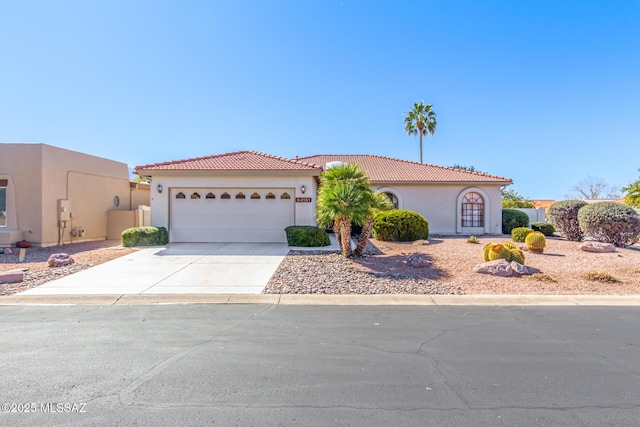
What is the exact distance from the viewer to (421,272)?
Result: 10.1 metres

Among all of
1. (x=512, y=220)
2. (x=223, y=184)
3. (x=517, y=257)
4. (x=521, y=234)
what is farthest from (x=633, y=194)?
(x=223, y=184)

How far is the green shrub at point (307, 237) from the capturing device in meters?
14.4

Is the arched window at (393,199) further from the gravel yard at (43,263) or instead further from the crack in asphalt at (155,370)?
the crack in asphalt at (155,370)

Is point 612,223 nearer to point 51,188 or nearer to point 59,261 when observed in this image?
point 59,261

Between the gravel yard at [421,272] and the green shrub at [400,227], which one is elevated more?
the green shrub at [400,227]

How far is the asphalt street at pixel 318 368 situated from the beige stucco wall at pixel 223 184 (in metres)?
9.37

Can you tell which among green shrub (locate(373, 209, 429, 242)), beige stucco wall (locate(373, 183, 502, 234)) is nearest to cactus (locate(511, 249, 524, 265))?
green shrub (locate(373, 209, 429, 242))

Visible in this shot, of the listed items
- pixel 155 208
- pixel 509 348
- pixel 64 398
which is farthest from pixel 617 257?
pixel 155 208

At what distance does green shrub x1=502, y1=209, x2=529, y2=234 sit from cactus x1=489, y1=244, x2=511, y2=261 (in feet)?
40.0

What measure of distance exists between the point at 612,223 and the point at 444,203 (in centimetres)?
853

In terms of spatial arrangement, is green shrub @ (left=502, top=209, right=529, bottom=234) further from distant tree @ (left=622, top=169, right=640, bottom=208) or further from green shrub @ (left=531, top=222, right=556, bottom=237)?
distant tree @ (left=622, top=169, right=640, bottom=208)

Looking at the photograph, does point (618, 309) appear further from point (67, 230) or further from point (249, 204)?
point (67, 230)

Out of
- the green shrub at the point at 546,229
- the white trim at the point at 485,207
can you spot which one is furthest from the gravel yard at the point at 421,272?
the white trim at the point at 485,207

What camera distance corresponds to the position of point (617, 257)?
1159 centimetres
